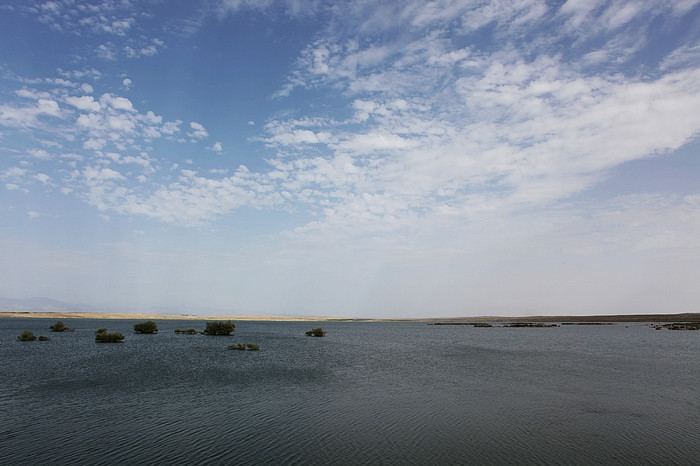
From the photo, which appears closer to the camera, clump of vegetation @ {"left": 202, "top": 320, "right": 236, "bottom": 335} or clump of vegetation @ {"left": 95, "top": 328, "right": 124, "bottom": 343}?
clump of vegetation @ {"left": 95, "top": 328, "right": 124, "bottom": 343}

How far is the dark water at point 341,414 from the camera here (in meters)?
15.6

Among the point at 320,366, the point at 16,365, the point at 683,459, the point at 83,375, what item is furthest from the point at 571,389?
the point at 16,365

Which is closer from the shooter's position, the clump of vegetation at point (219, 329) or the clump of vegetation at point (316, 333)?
the clump of vegetation at point (219, 329)

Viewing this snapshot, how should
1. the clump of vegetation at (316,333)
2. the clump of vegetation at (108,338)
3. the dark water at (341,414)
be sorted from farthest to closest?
1. the clump of vegetation at (316,333)
2. the clump of vegetation at (108,338)
3. the dark water at (341,414)

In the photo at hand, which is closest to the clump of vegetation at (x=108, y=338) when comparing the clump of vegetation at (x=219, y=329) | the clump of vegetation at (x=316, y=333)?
the clump of vegetation at (x=219, y=329)

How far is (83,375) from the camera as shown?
31328 millimetres

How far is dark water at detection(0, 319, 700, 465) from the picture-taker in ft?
51.1

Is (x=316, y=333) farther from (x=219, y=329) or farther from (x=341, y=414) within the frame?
(x=341, y=414)

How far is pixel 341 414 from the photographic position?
21.3 m

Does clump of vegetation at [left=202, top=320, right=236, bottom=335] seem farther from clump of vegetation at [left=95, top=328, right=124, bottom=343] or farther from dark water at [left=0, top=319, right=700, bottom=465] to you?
dark water at [left=0, top=319, right=700, bottom=465]

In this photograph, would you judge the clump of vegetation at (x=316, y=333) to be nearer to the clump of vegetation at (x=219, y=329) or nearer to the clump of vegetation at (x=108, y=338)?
the clump of vegetation at (x=219, y=329)

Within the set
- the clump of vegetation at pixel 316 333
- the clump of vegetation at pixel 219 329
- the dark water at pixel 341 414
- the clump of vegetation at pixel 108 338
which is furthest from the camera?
the clump of vegetation at pixel 316 333

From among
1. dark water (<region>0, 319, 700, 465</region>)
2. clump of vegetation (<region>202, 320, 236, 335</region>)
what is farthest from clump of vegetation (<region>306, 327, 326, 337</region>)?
dark water (<region>0, 319, 700, 465</region>)

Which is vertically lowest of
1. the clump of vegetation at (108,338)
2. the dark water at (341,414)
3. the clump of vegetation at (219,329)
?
the dark water at (341,414)
